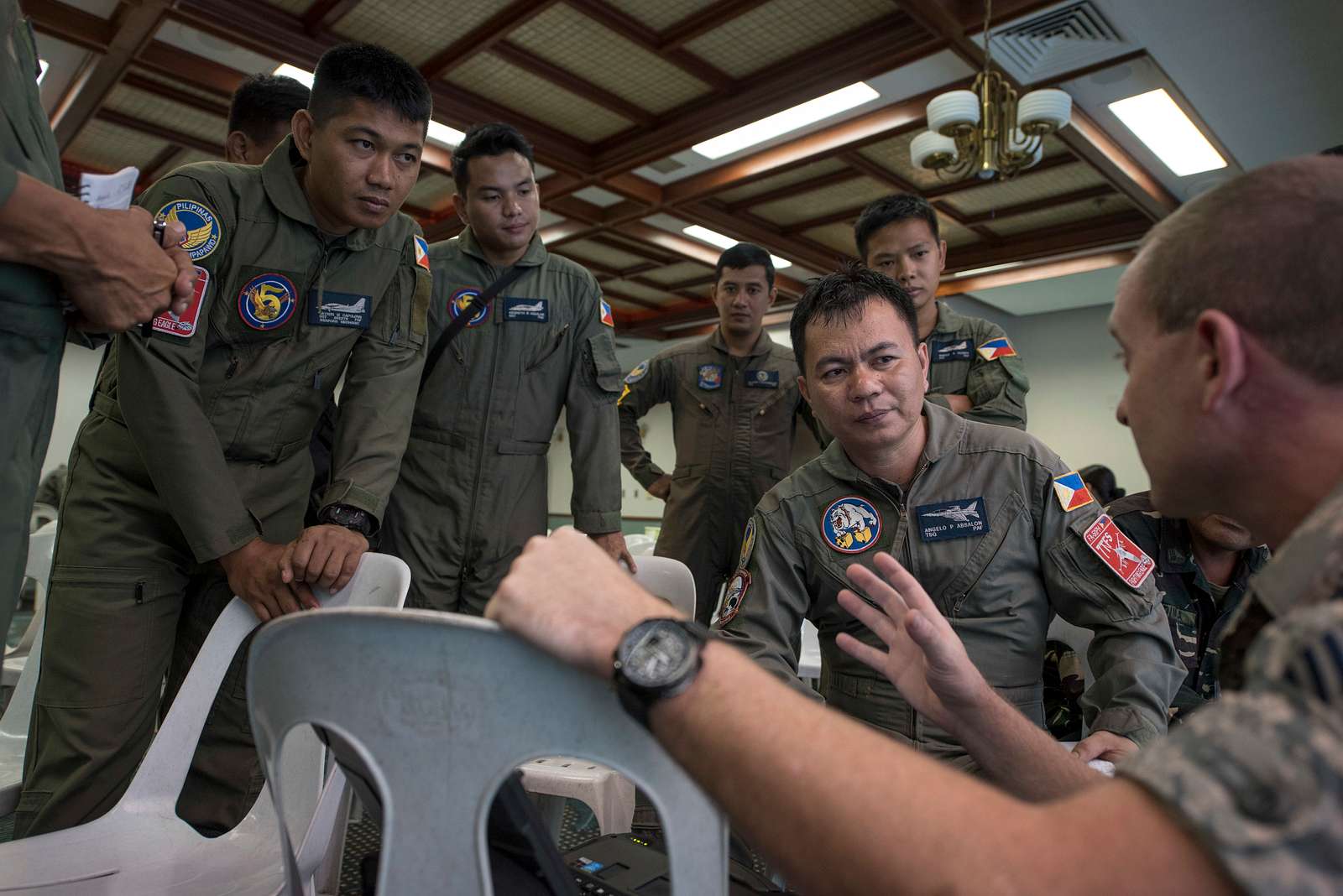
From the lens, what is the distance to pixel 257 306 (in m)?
1.60

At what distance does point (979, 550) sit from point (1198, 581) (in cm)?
77

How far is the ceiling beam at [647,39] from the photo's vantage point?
3.77 m

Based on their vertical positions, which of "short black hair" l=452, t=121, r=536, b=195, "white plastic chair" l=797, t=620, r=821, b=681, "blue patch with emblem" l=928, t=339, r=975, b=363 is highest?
"short black hair" l=452, t=121, r=536, b=195

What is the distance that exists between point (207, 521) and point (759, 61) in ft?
12.1

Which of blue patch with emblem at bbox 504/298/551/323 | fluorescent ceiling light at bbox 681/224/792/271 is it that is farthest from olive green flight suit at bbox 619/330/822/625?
fluorescent ceiling light at bbox 681/224/792/271

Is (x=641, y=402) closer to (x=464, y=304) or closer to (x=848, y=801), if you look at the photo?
(x=464, y=304)

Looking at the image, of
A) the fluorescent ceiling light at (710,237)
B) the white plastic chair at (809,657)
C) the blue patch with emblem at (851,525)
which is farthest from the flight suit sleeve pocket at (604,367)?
the fluorescent ceiling light at (710,237)

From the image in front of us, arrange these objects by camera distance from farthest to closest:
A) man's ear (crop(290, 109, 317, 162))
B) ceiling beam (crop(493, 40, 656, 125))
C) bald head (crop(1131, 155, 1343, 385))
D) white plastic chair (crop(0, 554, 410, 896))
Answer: ceiling beam (crop(493, 40, 656, 125))
man's ear (crop(290, 109, 317, 162))
white plastic chair (crop(0, 554, 410, 896))
bald head (crop(1131, 155, 1343, 385))

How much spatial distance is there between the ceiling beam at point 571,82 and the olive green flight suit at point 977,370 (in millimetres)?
2648

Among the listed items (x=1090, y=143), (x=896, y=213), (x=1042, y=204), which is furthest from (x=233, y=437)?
(x=1042, y=204)

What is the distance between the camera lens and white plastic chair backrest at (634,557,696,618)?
207 cm

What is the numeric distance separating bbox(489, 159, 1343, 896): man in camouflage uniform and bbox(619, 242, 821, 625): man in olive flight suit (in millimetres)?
2324

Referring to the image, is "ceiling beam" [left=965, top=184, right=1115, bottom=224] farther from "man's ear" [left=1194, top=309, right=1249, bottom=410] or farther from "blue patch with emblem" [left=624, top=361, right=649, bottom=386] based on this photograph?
"man's ear" [left=1194, top=309, right=1249, bottom=410]

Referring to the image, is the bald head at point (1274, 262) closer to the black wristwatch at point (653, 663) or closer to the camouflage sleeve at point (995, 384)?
the black wristwatch at point (653, 663)
